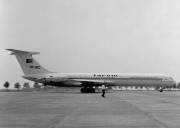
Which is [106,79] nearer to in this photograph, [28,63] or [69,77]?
[69,77]

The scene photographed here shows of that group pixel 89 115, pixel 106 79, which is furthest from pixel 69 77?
pixel 89 115

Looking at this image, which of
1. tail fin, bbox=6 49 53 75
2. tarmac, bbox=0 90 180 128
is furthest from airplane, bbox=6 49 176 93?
tarmac, bbox=0 90 180 128

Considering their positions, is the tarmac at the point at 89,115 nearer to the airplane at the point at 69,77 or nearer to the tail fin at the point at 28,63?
the airplane at the point at 69,77

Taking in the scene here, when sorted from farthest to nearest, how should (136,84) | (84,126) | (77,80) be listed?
(136,84) → (77,80) → (84,126)

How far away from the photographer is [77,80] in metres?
42.9

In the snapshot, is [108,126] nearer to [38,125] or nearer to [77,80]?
[38,125]

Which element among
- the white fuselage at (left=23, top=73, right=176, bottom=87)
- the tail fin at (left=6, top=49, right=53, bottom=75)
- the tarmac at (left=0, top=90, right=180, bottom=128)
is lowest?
the tarmac at (left=0, top=90, right=180, bottom=128)

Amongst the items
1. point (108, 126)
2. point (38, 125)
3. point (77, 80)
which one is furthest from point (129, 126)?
point (77, 80)

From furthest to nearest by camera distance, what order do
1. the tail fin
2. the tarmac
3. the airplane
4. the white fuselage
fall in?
the tail fin < the airplane < the white fuselage < the tarmac

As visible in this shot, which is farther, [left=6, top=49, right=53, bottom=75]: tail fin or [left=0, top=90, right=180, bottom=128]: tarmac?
[left=6, top=49, right=53, bottom=75]: tail fin

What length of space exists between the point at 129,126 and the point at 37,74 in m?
38.5

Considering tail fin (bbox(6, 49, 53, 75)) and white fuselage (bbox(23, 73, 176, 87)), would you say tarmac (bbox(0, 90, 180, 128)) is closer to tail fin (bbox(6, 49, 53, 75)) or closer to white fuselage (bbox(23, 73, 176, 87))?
white fuselage (bbox(23, 73, 176, 87))

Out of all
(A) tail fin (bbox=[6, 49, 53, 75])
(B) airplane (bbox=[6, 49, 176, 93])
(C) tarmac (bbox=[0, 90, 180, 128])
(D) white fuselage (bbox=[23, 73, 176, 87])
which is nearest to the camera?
(C) tarmac (bbox=[0, 90, 180, 128])

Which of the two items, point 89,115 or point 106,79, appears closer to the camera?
point 89,115
